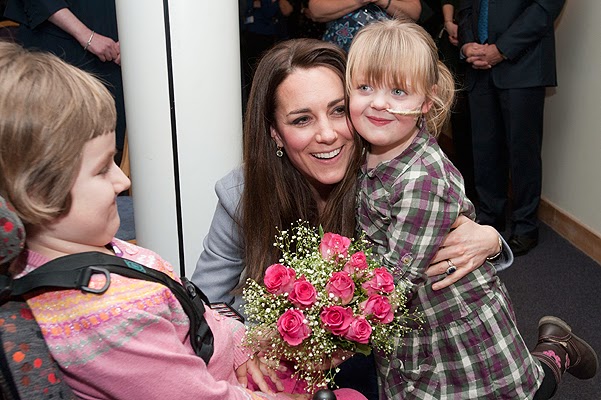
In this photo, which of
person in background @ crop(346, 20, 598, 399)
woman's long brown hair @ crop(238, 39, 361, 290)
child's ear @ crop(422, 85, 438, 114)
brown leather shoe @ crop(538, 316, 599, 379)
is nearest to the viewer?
person in background @ crop(346, 20, 598, 399)

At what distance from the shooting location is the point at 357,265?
1.71m

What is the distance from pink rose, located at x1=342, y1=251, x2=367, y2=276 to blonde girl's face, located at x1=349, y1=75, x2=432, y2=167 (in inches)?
18.3

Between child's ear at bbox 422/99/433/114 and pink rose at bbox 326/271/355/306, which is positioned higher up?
child's ear at bbox 422/99/433/114

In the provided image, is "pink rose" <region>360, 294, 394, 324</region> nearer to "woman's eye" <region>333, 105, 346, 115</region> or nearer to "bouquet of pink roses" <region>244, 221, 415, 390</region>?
"bouquet of pink roses" <region>244, 221, 415, 390</region>

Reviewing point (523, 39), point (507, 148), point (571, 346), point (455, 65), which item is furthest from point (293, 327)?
point (455, 65)

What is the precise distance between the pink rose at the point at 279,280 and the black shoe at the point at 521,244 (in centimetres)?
338

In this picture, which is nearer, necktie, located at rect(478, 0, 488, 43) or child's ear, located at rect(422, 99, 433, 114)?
child's ear, located at rect(422, 99, 433, 114)

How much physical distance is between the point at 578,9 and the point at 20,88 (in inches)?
173

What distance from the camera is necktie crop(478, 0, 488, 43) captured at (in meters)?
4.54

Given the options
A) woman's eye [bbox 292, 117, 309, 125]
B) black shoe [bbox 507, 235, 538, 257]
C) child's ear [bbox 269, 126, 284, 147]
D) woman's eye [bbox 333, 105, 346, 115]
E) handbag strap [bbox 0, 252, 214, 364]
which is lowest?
black shoe [bbox 507, 235, 538, 257]

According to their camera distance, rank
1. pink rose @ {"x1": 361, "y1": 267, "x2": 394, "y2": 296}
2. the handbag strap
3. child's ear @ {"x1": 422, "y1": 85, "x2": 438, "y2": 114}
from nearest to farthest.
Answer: the handbag strap
pink rose @ {"x1": 361, "y1": 267, "x2": 394, "y2": 296}
child's ear @ {"x1": 422, "y1": 85, "x2": 438, "y2": 114}

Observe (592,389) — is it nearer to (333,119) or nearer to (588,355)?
(588,355)

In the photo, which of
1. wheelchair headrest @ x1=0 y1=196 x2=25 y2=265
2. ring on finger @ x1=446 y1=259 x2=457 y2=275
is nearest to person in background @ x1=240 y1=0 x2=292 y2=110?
ring on finger @ x1=446 y1=259 x2=457 y2=275

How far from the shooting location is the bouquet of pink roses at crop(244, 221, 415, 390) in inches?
63.7
